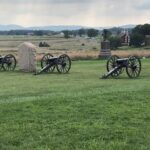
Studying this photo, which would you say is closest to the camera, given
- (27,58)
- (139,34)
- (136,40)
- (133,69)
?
(133,69)

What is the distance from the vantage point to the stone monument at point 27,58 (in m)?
29.2

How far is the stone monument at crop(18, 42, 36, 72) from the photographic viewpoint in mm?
29183

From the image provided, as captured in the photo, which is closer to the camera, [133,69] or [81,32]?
[133,69]

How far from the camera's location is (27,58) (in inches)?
1168

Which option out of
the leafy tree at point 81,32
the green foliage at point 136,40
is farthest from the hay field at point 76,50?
the leafy tree at point 81,32

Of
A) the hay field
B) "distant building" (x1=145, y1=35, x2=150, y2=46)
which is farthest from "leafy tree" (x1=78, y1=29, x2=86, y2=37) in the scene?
"distant building" (x1=145, y1=35, x2=150, y2=46)

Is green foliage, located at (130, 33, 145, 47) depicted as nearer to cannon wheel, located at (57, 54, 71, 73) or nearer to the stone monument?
the stone monument

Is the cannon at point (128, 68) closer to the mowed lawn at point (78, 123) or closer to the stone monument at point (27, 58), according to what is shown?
the stone monument at point (27, 58)

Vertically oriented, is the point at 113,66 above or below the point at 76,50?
above

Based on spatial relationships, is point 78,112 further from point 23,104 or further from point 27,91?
point 27,91

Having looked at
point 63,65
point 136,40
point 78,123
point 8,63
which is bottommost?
point 136,40

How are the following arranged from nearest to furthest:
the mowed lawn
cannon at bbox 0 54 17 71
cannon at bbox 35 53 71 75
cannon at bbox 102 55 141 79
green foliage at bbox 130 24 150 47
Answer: the mowed lawn, cannon at bbox 102 55 141 79, cannon at bbox 35 53 71 75, cannon at bbox 0 54 17 71, green foliage at bbox 130 24 150 47

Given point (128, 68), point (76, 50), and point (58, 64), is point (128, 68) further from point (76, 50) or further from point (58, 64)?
point (76, 50)

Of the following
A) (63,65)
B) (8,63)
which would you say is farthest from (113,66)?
(8,63)
